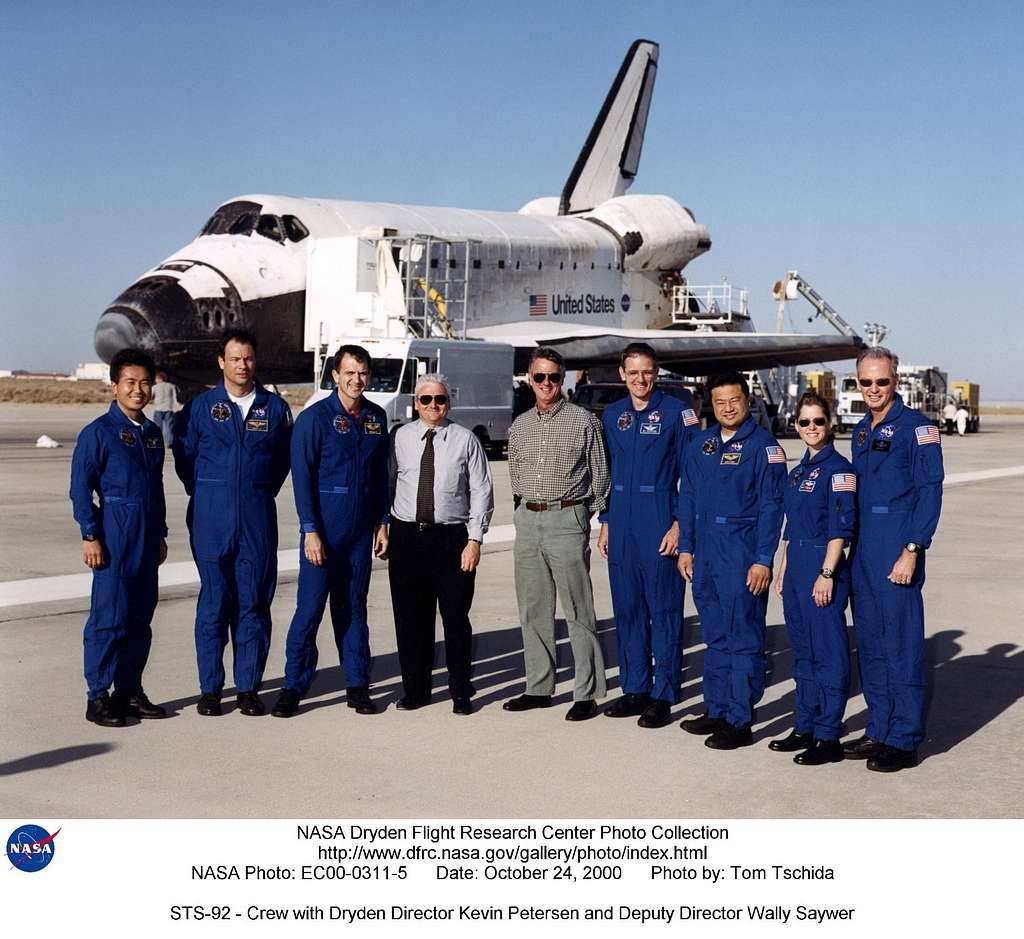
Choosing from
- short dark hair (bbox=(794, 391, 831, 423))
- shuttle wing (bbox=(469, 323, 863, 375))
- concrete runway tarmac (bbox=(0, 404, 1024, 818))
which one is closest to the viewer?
concrete runway tarmac (bbox=(0, 404, 1024, 818))

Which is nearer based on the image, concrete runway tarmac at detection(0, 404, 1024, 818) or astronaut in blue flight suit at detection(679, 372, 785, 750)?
concrete runway tarmac at detection(0, 404, 1024, 818)

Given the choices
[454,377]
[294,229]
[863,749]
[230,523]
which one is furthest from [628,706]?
[294,229]

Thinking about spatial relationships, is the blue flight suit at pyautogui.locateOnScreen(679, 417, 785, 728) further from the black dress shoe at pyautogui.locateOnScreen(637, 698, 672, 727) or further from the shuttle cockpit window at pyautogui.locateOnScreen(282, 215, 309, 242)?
the shuttle cockpit window at pyautogui.locateOnScreen(282, 215, 309, 242)

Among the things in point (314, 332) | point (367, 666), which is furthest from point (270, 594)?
point (314, 332)

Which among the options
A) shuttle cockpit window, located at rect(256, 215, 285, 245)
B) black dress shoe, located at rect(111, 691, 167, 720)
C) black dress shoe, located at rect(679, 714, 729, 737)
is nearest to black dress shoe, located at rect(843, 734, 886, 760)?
black dress shoe, located at rect(679, 714, 729, 737)

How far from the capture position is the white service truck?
2012cm

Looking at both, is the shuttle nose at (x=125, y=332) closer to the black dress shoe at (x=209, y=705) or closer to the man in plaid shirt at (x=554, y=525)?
the black dress shoe at (x=209, y=705)

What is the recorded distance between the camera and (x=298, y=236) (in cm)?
2348

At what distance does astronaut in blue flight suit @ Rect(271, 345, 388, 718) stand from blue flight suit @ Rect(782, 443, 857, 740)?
1990mm

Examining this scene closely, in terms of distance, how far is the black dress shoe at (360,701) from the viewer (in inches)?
241

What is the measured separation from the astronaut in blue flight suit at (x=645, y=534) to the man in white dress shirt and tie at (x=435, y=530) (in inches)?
26.4

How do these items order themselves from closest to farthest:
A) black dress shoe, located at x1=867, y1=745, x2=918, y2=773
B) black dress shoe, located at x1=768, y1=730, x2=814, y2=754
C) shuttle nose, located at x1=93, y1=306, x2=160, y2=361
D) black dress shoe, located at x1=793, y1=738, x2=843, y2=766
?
black dress shoe, located at x1=867, y1=745, x2=918, y2=773, black dress shoe, located at x1=793, y1=738, x2=843, y2=766, black dress shoe, located at x1=768, y1=730, x2=814, y2=754, shuttle nose, located at x1=93, y1=306, x2=160, y2=361
